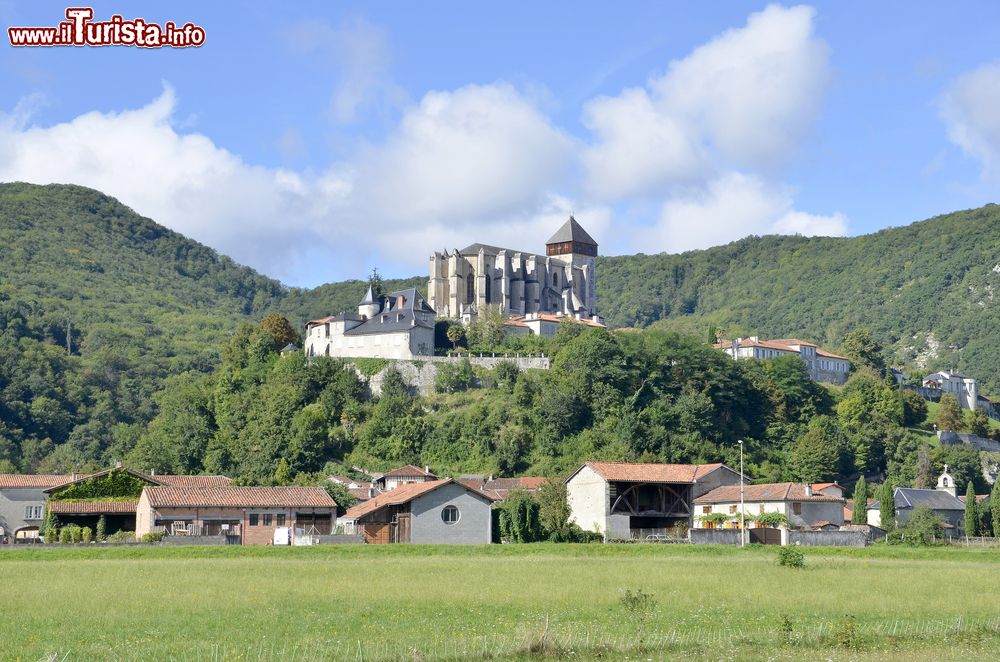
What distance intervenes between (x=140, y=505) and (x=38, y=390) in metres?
83.2

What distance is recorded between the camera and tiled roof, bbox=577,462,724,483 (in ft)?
262

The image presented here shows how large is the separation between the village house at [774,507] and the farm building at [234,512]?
24.1 meters

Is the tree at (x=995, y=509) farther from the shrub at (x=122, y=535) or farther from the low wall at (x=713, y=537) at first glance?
the shrub at (x=122, y=535)

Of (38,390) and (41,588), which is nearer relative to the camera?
(41,588)

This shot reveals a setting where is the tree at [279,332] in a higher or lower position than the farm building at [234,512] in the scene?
higher

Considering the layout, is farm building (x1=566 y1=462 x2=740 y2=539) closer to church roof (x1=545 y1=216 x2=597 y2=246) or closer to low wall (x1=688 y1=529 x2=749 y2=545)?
low wall (x1=688 y1=529 x2=749 y2=545)

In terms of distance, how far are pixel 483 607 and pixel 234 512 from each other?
41349 mm

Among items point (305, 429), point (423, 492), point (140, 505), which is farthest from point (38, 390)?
point (423, 492)

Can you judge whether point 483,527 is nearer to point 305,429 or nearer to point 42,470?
point 305,429

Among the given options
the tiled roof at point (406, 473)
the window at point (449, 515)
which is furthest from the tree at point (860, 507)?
the window at point (449, 515)

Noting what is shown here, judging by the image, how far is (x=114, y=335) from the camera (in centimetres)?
19150

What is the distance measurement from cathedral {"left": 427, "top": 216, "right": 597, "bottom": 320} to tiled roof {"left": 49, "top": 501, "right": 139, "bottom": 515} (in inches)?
2435

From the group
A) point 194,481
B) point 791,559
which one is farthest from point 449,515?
point 194,481

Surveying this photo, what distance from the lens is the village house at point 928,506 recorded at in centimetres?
9244
